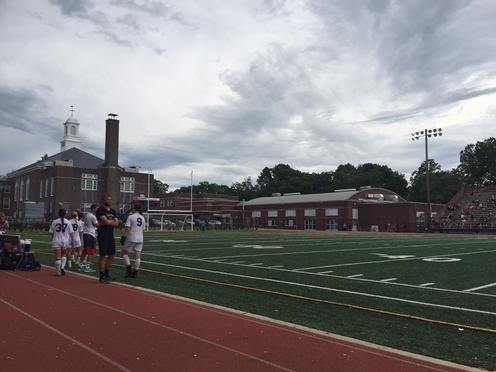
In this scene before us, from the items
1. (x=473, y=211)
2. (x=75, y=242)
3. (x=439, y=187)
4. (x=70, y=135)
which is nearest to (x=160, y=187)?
(x=70, y=135)

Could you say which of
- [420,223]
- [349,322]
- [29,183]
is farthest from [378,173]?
[349,322]

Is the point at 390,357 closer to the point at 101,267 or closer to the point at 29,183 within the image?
the point at 101,267

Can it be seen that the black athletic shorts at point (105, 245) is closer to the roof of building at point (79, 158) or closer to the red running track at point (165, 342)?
the red running track at point (165, 342)

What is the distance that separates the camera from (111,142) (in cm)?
8206

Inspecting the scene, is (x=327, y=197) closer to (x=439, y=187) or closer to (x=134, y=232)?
(x=439, y=187)

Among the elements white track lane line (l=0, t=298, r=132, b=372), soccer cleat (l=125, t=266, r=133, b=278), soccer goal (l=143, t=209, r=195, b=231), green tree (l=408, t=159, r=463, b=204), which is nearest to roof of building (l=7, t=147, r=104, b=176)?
soccer goal (l=143, t=209, r=195, b=231)

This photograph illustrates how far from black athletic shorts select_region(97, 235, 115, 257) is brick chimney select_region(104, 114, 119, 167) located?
73843 mm

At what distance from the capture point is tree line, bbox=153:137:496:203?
357 ft

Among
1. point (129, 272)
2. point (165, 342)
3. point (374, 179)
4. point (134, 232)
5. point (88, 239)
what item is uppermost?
point (374, 179)

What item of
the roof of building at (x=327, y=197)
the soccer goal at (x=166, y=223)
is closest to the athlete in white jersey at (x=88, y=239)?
the soccer goal at (x=166, y=223)

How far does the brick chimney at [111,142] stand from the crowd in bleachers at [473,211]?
2126 inches

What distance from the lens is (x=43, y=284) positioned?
390 inches

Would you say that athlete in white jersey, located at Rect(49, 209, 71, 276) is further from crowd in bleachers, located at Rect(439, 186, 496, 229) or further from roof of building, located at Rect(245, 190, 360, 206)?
roof of building, located at Rect(245, 190, 360, 206)

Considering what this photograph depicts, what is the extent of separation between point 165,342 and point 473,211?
220 ft
